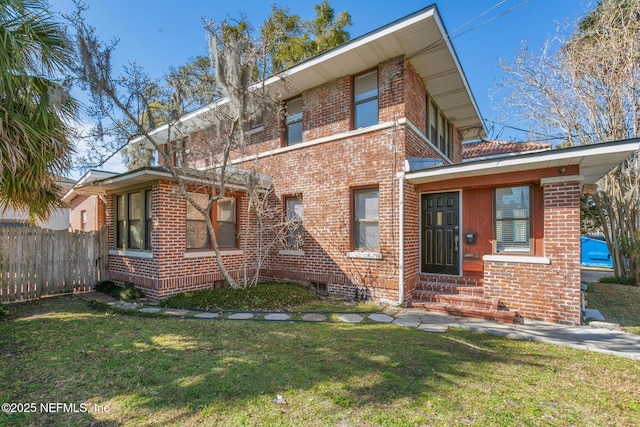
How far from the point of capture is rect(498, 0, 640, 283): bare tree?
947 centimetres

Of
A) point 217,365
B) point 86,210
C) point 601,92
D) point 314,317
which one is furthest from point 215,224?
point 601,92

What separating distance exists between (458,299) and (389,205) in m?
2.58

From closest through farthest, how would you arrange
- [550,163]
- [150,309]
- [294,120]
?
[550,163], [150,309], [294,120]

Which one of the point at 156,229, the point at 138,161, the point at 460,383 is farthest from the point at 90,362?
the point at 138,161

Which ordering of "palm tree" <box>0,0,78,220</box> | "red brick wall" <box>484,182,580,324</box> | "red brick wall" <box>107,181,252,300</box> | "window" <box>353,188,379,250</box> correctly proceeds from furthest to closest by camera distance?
"window" <box>353,188,379,250</box> → "red brick wall" <box>107,181,252,300</box> → "red brick wall" <box>484,182,580,324</box> → "palm tree" <box>0,0,78,220</box>

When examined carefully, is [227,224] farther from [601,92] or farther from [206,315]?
[601,92]

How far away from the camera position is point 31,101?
5352 mm

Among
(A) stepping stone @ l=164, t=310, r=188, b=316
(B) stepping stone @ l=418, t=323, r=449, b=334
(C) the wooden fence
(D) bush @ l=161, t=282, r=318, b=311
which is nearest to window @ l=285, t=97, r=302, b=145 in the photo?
(D) bush @ l=161, t=282, r=318, b=311

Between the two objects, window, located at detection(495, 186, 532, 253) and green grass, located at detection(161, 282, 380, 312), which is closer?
window, located at detection(495, 186, 532, 253)

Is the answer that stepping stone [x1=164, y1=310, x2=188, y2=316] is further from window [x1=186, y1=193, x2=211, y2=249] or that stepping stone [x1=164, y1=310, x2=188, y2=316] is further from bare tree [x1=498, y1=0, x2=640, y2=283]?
bare tree [x1=498, y1=0, x2=640, y2=283]

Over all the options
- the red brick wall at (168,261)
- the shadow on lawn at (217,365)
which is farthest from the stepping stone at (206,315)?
the red brick wall at (168,261)

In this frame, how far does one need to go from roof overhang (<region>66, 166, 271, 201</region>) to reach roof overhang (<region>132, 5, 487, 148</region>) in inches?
38.8

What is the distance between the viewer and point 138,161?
14266mm

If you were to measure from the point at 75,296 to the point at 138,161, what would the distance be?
813 centimetres
